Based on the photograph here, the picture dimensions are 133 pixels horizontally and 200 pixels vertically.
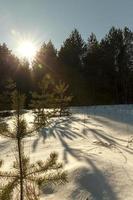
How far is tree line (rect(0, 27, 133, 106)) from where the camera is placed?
46125 millimetres

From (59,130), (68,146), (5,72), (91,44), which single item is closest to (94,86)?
(91,44)

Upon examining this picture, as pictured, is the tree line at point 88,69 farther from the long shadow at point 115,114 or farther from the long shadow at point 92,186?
the long shadow at point 92,186

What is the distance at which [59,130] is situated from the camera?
12992mm

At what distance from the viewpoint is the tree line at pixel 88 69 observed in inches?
1816

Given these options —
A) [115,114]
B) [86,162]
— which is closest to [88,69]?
[115,114]

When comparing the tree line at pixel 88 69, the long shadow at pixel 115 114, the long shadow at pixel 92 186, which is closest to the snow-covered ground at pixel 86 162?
the long shadow at pixel 92 186

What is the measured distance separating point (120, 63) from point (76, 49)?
7.85 metres

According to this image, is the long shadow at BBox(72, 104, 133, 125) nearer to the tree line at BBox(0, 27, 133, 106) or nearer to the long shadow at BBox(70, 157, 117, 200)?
the long shadow at BBox(70, 157, 117, 200)

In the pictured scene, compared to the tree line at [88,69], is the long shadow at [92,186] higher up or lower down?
lower down

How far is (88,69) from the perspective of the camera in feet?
155

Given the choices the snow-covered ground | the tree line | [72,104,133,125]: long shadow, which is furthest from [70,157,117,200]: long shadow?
the tree line

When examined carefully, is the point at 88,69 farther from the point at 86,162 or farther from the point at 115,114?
the point at 86,162

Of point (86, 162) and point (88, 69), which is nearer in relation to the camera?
point (86, 162)

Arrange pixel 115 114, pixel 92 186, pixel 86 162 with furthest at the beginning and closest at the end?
pixel 115 114 < pixel 86 162 < pixel 92 186
